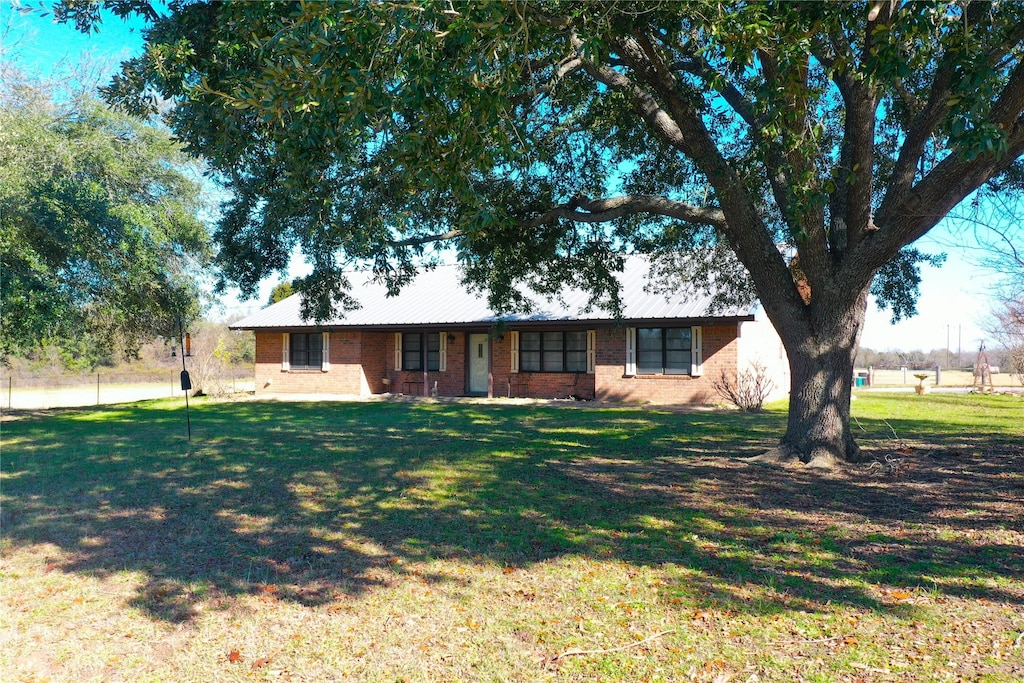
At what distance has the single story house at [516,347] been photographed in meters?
20.0

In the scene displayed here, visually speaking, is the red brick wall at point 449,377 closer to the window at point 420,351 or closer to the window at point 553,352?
the window at point 420,351

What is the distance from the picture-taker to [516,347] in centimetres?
2278

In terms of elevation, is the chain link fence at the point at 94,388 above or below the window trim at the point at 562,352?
below

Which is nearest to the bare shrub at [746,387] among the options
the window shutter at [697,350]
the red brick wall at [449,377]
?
the window shutter at [697,350]

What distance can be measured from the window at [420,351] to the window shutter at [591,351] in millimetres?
5456

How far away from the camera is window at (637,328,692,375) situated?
805 inches

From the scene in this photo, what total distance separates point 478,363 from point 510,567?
62.2 ft

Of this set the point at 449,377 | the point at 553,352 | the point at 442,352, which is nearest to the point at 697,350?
the point at 553,352

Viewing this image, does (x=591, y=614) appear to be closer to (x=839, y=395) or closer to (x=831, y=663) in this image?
(x=831, y=663)

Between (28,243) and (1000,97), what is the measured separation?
15.1m

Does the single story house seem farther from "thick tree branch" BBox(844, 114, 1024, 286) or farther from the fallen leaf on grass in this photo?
the fallen leaf on grass

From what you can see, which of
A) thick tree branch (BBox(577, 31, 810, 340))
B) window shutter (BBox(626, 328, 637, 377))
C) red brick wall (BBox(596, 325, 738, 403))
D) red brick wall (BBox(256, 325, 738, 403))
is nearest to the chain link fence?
red brick wall (BBox(256, 325, 738, 403))

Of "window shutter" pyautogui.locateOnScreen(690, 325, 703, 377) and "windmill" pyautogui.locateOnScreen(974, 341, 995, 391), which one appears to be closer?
"window shutter" pyautogui.locateOnScreen(690, 325, 703, 377)

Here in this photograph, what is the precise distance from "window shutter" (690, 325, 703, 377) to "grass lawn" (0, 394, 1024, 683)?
9548mm
